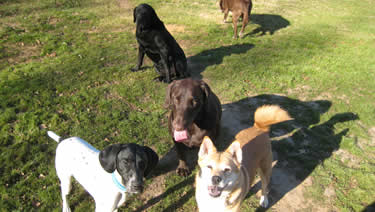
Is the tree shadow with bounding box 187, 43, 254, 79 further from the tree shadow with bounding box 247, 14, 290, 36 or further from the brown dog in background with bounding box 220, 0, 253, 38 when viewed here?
the tree shadow with bounding box 247, 14, 290, 36

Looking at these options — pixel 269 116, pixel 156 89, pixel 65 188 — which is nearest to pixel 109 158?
pixel 65 188

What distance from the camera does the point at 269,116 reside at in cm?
289

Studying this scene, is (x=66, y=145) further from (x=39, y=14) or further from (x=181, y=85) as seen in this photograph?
(x=39, y=14)

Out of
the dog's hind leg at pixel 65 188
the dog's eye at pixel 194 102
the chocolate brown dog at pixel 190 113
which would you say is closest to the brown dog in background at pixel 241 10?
the chocolate brown dog at pixel 190 113

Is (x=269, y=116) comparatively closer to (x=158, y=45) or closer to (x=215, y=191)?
(x=215, y=191)

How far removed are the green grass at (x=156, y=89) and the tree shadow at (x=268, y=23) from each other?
0.36 feet

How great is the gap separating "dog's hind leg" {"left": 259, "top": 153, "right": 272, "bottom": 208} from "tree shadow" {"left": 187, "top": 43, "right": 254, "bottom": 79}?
3.86 meters

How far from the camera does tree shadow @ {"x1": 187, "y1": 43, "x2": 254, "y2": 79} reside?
6.79 metres

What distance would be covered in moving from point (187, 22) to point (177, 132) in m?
8.35

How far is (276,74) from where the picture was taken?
21.4 ft

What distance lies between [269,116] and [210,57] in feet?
15.6

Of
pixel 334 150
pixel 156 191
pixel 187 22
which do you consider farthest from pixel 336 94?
pixel 187 22

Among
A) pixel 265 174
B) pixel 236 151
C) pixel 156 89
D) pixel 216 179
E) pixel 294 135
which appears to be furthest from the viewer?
pixel 156 89

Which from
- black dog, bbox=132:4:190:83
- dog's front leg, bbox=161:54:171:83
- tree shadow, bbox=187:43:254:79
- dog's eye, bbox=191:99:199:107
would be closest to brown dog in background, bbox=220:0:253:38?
tree shadow, bbox=187:43:254:79
